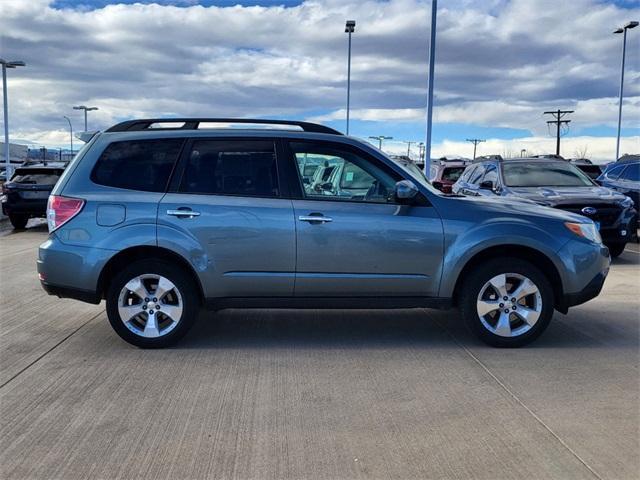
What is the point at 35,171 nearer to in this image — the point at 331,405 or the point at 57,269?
the point at 57,269

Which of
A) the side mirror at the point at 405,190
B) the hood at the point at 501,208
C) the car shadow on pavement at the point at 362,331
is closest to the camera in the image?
the side mirror at the point at 405,190

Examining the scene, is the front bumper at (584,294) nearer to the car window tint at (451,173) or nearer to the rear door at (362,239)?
the rear door at (362,239)

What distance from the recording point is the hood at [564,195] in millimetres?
9781

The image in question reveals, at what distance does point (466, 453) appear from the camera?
3.46 metres

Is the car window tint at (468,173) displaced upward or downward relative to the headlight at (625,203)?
upward

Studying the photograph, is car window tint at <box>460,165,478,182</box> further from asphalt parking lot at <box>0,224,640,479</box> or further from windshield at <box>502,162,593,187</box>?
asphalt parking lot at <box>0,224,640,479</box>

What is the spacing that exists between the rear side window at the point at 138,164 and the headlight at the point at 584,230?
3537 mm

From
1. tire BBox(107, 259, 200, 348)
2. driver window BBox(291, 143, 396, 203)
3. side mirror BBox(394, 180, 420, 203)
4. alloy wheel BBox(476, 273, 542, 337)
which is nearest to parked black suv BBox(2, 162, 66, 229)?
tire BBox(107, 259, 200, 348)

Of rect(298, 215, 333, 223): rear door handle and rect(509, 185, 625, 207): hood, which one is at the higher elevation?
rect(509, 185, 625, 207): hood

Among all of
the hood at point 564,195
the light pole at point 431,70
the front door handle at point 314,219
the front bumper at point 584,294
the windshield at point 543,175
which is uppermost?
the light pole at point 431,70

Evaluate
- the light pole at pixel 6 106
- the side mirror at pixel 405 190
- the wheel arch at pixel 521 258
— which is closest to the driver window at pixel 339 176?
the side mirror at pixel 405 190

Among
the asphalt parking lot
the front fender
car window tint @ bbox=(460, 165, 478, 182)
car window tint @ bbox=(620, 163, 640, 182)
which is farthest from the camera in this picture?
car window tint @ bbox=(620, 163, 640, 182)

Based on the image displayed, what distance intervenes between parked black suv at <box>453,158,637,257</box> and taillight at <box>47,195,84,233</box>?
637 cm

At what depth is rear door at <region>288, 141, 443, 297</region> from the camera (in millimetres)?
5227
